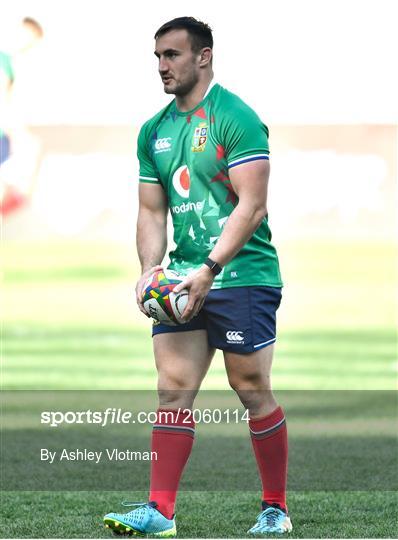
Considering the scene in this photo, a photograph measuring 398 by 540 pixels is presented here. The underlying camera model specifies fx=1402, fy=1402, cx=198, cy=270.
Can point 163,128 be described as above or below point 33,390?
above

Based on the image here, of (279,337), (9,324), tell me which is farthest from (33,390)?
(9,324)

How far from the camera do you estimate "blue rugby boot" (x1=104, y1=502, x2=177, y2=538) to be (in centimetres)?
562

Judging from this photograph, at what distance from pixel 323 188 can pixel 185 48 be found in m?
21.6

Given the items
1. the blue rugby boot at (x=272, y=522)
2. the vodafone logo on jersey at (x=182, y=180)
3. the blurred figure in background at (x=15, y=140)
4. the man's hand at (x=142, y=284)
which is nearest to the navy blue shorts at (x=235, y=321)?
the man's hand at (x=142, y=284)

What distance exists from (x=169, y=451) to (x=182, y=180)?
1138 mm

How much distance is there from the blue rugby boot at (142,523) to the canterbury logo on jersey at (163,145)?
1.50 meters

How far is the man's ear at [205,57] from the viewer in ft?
19.4

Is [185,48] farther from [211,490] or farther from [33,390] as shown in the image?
[33,390]

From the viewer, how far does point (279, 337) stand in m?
20.5

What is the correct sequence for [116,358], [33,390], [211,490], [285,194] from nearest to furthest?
[211,490], [33,390], [116,358], [285,194]

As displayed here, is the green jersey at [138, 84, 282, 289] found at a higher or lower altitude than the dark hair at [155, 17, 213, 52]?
lower

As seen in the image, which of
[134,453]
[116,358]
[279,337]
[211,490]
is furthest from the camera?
[279,337]
